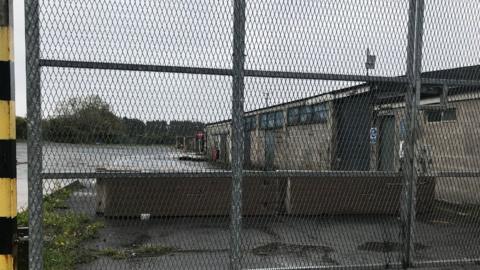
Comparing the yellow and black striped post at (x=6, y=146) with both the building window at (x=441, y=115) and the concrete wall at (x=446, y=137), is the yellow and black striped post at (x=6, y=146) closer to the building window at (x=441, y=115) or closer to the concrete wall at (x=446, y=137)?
the concrete wall at (x=446, y=137)

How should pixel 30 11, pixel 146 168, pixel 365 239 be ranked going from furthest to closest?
pixel 365 239
pixel 146 168
pixel 30 11

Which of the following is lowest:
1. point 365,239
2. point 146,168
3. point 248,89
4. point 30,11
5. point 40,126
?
point 365,239

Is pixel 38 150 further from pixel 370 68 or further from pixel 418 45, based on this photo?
pixel 418 45

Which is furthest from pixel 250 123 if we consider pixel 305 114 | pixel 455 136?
pixel 455 136

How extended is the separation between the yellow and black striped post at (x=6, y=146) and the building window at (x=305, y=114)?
2.59 meters

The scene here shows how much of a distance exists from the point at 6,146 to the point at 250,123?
2.17 meters

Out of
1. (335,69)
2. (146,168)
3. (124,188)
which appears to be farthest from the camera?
(124,188)

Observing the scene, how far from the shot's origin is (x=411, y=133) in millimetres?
4734

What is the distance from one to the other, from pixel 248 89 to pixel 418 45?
6.15ft

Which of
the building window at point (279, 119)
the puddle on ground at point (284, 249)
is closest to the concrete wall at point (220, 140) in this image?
the building window at point (279, 119)

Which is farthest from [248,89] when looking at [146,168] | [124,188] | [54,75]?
[124,188]

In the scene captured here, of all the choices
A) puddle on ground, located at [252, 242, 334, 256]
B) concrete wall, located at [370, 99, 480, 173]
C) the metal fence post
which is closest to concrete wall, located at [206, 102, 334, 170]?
concrete wall, located at [370, 99, 480, 173]

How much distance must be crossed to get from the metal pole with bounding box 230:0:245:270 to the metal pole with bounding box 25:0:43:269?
1634mm

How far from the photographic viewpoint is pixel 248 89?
4094 millimetres
